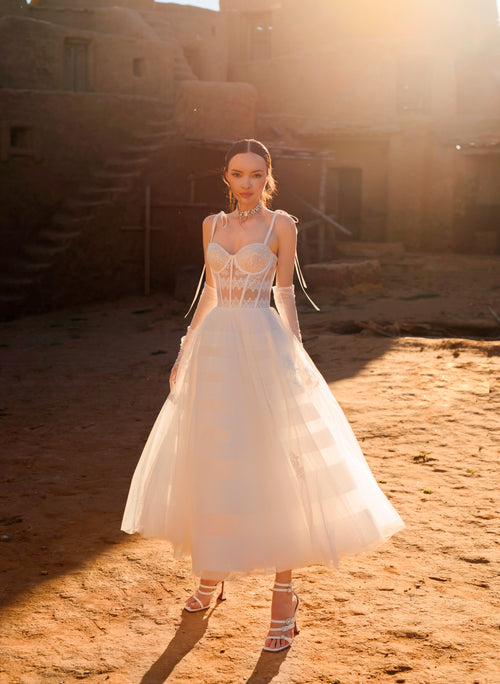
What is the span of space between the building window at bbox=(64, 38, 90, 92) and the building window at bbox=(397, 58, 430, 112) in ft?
32.7

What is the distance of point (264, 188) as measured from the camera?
314 cm

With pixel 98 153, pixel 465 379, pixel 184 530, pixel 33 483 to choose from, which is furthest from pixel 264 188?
pixel 98 153

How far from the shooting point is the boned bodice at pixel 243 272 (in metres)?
3.00

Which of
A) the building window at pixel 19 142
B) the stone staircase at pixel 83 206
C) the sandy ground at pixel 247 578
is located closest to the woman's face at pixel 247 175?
the sandy ground at pixel 247 578

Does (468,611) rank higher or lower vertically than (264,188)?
lower

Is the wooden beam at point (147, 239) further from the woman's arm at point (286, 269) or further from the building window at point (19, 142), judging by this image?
the woman's arm at point (286, 269)

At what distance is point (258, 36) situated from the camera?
24969mm

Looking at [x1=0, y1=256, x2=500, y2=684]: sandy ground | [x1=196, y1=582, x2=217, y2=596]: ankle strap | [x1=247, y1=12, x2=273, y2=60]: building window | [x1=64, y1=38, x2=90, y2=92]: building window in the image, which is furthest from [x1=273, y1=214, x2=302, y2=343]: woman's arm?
[x1=247, y1=12, x2=273, y2=60]: building window

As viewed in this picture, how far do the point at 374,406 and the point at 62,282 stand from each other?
28.0 ft

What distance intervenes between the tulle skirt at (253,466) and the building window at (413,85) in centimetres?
2132

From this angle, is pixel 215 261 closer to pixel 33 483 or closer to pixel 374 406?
pixel 33 483

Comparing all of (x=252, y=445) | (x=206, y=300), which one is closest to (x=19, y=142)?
(x=206, y=300)

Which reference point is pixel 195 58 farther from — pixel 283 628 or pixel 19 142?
pixel 283 628

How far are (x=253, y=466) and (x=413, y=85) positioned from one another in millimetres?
22140
